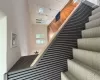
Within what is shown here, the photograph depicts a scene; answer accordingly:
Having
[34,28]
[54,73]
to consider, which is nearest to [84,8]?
[54,73]

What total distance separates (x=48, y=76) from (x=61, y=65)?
1.00 ft

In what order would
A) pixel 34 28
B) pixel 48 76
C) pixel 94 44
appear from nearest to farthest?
pixel 94 44 → pixel 48 76 → pixel 34 28

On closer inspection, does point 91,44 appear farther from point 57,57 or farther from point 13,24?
point 13,24

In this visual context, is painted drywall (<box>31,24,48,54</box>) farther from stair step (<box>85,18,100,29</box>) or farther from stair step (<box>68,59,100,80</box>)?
stair step (<box>68,59,100,80</box>)

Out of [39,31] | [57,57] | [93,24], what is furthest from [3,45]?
[39,31]

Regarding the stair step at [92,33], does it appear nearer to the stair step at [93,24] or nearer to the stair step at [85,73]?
the stair step at [93,24]

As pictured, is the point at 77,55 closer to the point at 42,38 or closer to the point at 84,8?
the point at 84,8

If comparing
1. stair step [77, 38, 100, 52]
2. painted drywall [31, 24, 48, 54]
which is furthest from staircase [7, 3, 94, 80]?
painted drywall [31, 24, 48, 54]

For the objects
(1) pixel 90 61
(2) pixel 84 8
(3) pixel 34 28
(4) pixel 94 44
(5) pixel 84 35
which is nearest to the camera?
(1) pixel 90 61

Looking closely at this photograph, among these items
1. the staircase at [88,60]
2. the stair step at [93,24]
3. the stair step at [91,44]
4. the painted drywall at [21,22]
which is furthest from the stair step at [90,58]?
the painted drywall at [21,22]

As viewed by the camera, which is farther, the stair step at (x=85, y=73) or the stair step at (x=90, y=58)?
the stair step at (x=90, y=58)

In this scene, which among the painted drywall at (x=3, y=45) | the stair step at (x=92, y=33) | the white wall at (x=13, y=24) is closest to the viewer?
the painted drywall at (x=3, y=45)

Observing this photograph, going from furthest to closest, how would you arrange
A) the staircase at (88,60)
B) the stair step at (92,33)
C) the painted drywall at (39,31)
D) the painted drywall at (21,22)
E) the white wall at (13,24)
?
1. the painted drywall at (39,31)
2. the painted drywall at (21,22)
3. the stair step at (92,33)
4. the white wall at (13,24)
5. the staircase at (88,60)

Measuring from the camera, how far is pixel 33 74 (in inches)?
63.8
